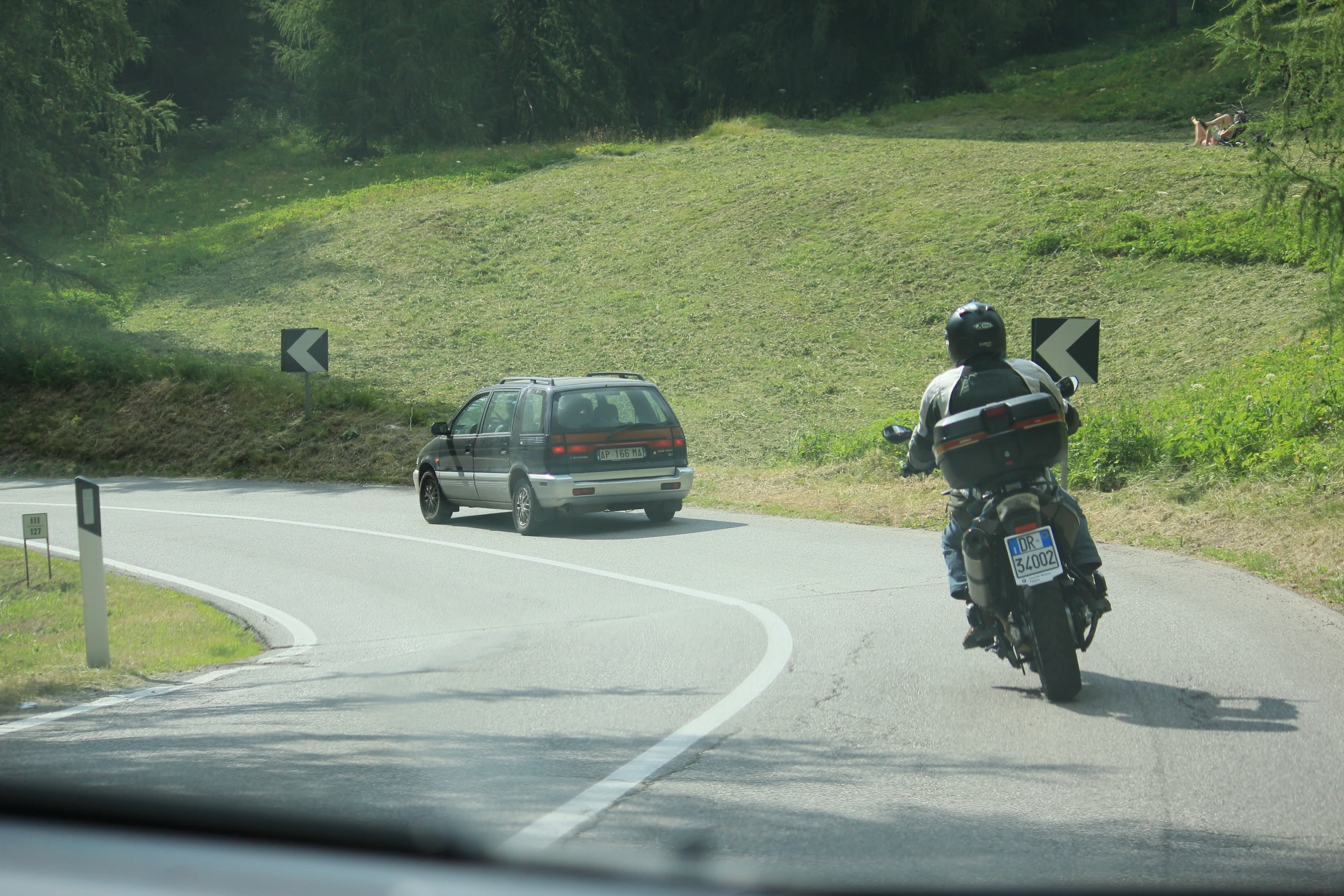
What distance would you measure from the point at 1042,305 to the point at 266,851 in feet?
81.4

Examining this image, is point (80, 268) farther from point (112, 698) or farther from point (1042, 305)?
point (112, 698)

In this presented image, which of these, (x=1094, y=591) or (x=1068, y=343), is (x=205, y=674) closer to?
(x=1094, y=591)

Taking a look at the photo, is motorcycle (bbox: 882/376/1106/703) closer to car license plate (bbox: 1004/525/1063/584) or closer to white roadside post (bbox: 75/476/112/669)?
car license plate (bbox: 1004/525/1063/584)

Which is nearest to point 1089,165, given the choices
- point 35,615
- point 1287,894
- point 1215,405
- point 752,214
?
point 752,214

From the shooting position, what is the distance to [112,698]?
309 inches

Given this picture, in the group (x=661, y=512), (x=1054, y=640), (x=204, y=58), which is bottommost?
(x=661, y=512)

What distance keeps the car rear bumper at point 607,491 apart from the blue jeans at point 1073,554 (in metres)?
7.91

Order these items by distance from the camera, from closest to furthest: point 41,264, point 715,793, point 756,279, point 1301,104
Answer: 1. point 715,793
2. point 1301,104
3. point 41,264
4. point 756,279

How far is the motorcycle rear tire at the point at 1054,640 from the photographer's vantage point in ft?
22.1

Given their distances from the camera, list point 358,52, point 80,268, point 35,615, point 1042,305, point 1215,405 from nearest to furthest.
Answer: point 35,615 < point 1215,405 < point 1042,305 < point 80,268 < point 358,52

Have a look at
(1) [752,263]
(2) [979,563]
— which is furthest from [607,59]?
(2) [979,563]

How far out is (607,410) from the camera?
51.1ft

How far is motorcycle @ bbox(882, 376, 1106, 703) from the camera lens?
22.2ft

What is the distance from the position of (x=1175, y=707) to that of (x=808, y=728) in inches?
74.4
